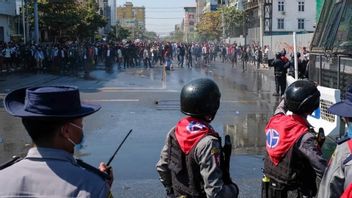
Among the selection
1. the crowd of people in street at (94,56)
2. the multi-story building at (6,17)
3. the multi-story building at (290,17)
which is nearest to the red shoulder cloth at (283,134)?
the crowd of people in street at (94,56)

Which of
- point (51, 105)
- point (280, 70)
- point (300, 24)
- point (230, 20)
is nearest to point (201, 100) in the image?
point (51, 105)

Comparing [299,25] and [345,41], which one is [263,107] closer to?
[345,41]

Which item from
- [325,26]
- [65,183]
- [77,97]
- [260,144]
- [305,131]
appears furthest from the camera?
[260,144]

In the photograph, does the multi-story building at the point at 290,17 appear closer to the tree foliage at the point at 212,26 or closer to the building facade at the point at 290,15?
the building facade at the point at 290,15

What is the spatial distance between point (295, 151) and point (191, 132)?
2.60ft

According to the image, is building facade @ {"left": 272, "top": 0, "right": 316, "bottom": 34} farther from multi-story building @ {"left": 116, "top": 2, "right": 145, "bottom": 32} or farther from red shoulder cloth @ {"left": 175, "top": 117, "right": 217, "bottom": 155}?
multi-story building @ {"left": 116, "top": 2, "right": 145, "bottom": 32}

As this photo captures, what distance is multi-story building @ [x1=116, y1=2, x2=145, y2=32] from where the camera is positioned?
16038 cm

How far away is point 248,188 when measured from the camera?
6402 mm

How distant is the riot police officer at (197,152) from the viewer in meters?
3.09

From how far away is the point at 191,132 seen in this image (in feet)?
10.7

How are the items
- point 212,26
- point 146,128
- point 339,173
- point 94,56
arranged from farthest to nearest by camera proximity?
point 212,26 → point 94,56 → point 146,128 → point 339,173

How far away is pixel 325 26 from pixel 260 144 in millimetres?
2985

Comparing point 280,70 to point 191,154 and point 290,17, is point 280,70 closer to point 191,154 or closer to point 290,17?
point 191,154

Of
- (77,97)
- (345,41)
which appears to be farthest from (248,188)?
(77,97)
